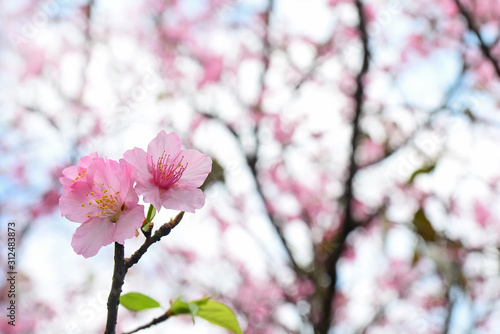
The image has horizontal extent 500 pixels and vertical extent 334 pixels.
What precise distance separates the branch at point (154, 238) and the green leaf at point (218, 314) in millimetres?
212

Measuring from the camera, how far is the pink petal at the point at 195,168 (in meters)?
0.91

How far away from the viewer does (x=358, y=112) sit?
10.9 feet

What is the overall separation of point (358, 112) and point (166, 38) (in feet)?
11.3

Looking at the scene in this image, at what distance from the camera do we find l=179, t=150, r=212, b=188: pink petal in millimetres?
912

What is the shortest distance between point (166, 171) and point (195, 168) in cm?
7

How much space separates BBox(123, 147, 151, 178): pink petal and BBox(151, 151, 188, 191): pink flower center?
0.02 m

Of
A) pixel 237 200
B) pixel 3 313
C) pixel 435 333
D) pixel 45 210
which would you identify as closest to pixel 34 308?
pixel 3 313

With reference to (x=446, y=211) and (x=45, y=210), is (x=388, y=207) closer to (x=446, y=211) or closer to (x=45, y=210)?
(x=446, y=211)

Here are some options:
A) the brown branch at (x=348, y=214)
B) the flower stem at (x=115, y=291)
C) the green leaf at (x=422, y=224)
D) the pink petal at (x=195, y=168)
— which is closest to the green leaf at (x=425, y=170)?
the green leaf at (x=422, y=224)

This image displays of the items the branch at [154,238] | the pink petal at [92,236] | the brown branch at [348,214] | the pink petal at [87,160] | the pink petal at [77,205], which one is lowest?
the brown branch at [348,214]

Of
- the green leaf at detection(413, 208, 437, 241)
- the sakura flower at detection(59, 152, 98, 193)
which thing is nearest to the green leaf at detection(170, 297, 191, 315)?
the sakura flower at detection(59, 152, 98, 193)

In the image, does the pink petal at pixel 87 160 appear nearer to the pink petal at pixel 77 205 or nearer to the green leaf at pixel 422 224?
the pink petal at pixel 77 205

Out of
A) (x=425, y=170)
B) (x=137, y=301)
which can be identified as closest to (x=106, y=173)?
(x=137, y=301)

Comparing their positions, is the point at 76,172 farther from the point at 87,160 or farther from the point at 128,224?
the point at 128,224
